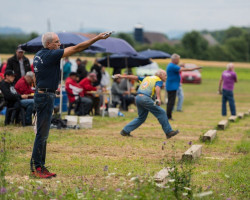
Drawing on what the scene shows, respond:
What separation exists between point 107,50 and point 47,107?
851cm

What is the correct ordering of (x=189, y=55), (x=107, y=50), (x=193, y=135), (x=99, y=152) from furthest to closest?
(x=189, y=55) → (x=107, y=50) → (x=193, y=135) → (x=99, y=152)

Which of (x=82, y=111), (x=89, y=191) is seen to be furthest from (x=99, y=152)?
(x=82, y=111)

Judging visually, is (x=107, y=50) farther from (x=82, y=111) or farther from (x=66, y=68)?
(x=66, y=68)

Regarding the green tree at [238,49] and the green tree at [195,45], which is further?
the green tree at [238,49]

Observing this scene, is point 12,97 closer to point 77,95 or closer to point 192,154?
point 77,95

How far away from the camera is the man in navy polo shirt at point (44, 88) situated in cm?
695

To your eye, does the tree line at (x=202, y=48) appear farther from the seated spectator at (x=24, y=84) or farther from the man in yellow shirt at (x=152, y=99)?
the man in yellow shirt at (x=152, y=99)

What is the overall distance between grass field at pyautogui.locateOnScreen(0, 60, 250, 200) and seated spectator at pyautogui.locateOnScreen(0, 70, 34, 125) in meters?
0.54

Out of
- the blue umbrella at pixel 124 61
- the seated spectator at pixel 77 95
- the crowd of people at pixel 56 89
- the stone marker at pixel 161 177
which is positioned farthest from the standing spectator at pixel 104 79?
the stone marker at pixel 161 177

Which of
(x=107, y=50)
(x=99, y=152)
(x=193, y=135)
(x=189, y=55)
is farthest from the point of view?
(x=189, y=55)

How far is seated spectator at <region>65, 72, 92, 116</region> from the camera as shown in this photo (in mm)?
15562

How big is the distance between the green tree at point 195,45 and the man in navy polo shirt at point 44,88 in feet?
246

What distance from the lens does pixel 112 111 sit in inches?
644

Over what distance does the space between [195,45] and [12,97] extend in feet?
234
